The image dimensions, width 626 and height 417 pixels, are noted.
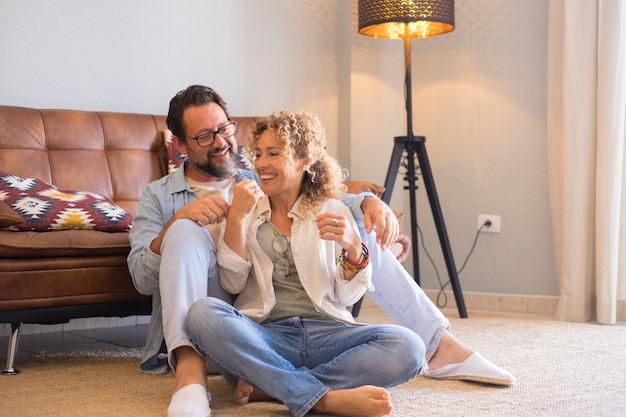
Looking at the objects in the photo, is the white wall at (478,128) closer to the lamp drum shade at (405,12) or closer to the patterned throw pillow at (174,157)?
the lamp drum shade at (405,12)

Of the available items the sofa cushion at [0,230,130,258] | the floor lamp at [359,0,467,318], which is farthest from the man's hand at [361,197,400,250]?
the floor lamp at [359,0,467,318]

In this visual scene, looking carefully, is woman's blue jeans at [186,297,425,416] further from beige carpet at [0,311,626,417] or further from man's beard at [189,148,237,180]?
man's beard at [189,148,237,180]

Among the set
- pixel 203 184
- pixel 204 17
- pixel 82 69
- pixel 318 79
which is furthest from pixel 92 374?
pixel 318 79

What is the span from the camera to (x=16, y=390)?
2.34m

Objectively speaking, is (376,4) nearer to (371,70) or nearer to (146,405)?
(371,70)

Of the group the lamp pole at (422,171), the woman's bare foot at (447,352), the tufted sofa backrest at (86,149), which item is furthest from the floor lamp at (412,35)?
the woman's bare foot at (447,352)

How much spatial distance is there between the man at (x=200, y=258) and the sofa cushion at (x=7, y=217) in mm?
361

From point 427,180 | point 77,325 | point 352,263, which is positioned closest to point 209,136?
point 352,263

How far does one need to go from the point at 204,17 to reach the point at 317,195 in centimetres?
192

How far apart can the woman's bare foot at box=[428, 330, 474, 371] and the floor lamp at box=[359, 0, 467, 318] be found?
139 centimetres

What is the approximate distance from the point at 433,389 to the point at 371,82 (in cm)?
230

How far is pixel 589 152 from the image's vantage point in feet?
12.2

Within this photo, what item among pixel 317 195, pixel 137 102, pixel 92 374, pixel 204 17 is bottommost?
pixel 92 374

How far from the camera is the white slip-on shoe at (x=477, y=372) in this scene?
91.8 inches
